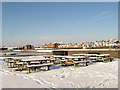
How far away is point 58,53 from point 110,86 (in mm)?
14222

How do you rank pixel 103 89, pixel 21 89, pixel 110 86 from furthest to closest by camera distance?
pixel 110 86 < pixel 103 89 < pixel 21 89

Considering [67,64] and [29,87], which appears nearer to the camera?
[29,87]

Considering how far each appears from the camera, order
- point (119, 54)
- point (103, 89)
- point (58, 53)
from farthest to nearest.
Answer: point (58, 53)
point (119, 54)
point (103, 89)

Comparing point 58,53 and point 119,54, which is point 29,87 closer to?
point 119,54

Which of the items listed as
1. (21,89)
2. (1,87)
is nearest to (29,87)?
(21,89)

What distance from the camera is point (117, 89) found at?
14.8 feet

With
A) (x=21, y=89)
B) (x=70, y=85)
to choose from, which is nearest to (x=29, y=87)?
(x=21, y=89)

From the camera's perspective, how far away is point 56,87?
455cm

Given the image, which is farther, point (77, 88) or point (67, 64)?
point (67, 64)

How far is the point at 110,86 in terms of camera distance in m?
4.77

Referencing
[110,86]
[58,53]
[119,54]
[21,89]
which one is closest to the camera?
[21,89]

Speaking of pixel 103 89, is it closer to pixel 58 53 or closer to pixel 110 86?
pixel 110 86

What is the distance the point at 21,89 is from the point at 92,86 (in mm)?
2455

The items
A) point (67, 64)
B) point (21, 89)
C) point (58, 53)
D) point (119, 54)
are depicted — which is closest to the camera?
point (21, 89)
